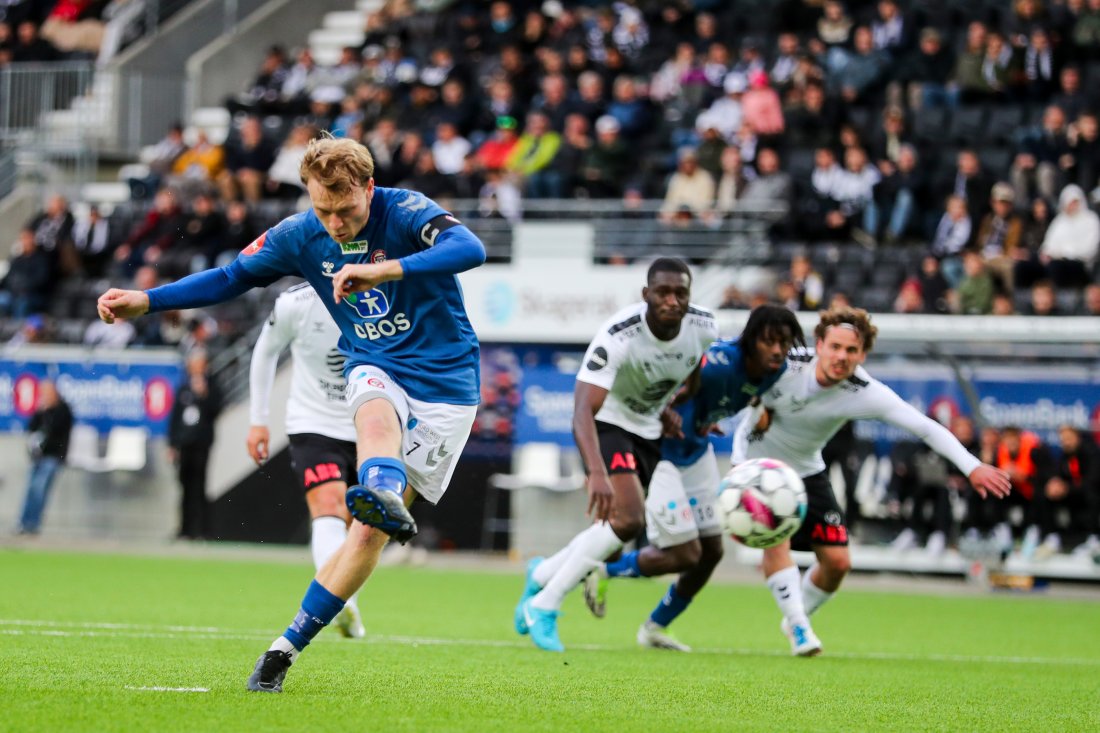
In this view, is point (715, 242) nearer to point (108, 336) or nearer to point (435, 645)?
point (108, 336)

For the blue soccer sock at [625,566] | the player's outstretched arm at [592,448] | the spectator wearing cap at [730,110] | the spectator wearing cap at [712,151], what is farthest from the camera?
the spectator wearing cap at [730,110]

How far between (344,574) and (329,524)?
11.5 feet

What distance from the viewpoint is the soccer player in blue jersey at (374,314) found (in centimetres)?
663

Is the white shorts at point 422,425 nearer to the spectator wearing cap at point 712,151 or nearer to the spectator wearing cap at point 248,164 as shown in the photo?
the spectator wearing cap at point 712,151

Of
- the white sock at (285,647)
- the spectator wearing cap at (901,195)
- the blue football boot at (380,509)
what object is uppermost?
the spectator wearing cap at (901,195)

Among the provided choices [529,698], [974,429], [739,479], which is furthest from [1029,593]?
[529,698]

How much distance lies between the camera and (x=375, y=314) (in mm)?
7055

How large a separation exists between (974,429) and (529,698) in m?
12.7

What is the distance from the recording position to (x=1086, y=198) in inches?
786

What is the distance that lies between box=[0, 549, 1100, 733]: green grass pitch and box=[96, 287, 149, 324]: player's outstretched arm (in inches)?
58.3

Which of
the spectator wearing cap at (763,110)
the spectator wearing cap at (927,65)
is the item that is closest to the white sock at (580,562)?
the spectator wearing cap at (763,110)

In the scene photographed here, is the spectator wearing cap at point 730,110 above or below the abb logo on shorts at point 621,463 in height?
above

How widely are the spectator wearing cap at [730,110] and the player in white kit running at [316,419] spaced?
13.3 m

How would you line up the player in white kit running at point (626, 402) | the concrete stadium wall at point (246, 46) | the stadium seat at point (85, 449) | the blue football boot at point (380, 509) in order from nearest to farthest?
the blue football boot at point (380, 509)
the player in white kit running at point (626, 402)
the stadium seat at point (85, 449)
the concrete stadium wall at point (246, 46)
